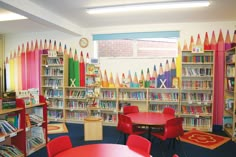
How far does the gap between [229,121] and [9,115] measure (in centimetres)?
516

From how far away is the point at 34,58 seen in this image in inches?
271

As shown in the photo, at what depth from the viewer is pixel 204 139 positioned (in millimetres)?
4738

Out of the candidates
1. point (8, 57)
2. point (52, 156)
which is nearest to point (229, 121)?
point (52, 156)

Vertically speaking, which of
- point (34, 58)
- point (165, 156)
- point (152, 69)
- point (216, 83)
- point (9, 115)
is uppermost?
point (34, 58)

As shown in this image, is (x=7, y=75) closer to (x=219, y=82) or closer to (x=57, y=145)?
(x=57, y=145)

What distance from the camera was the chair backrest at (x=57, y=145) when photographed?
7.64 feet

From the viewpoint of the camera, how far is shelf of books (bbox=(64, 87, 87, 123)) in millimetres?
6305

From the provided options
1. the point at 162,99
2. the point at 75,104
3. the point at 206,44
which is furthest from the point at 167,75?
the point at 75,104

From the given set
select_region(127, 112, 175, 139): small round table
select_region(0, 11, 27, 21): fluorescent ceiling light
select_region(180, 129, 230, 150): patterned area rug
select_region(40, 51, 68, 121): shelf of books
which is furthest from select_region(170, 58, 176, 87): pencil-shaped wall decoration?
select_region(0, 11, 27, 21): fluorescent ceiling light

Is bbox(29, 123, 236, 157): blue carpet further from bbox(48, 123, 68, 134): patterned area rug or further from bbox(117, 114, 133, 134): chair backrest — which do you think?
bbox(117, 114, 133, 134): chair backrest

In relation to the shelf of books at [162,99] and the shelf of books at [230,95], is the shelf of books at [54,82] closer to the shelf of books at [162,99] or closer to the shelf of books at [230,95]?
the shelf of books at [162,99]

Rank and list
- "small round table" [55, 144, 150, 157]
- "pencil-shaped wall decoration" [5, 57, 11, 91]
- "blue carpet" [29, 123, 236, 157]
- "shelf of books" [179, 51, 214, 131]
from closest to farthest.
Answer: "small round table" [55, 144, 150, 157] → "blue carpet" [29, 123, 236, 157] → "shelf of books" [179, 51, 214, 131] → "pencil-shaped wall decoration" [5, 57, 11, 91]

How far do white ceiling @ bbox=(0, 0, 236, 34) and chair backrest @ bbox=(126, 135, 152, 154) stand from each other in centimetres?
275

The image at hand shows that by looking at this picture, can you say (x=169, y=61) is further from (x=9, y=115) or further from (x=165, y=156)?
(x=9, y=115)
